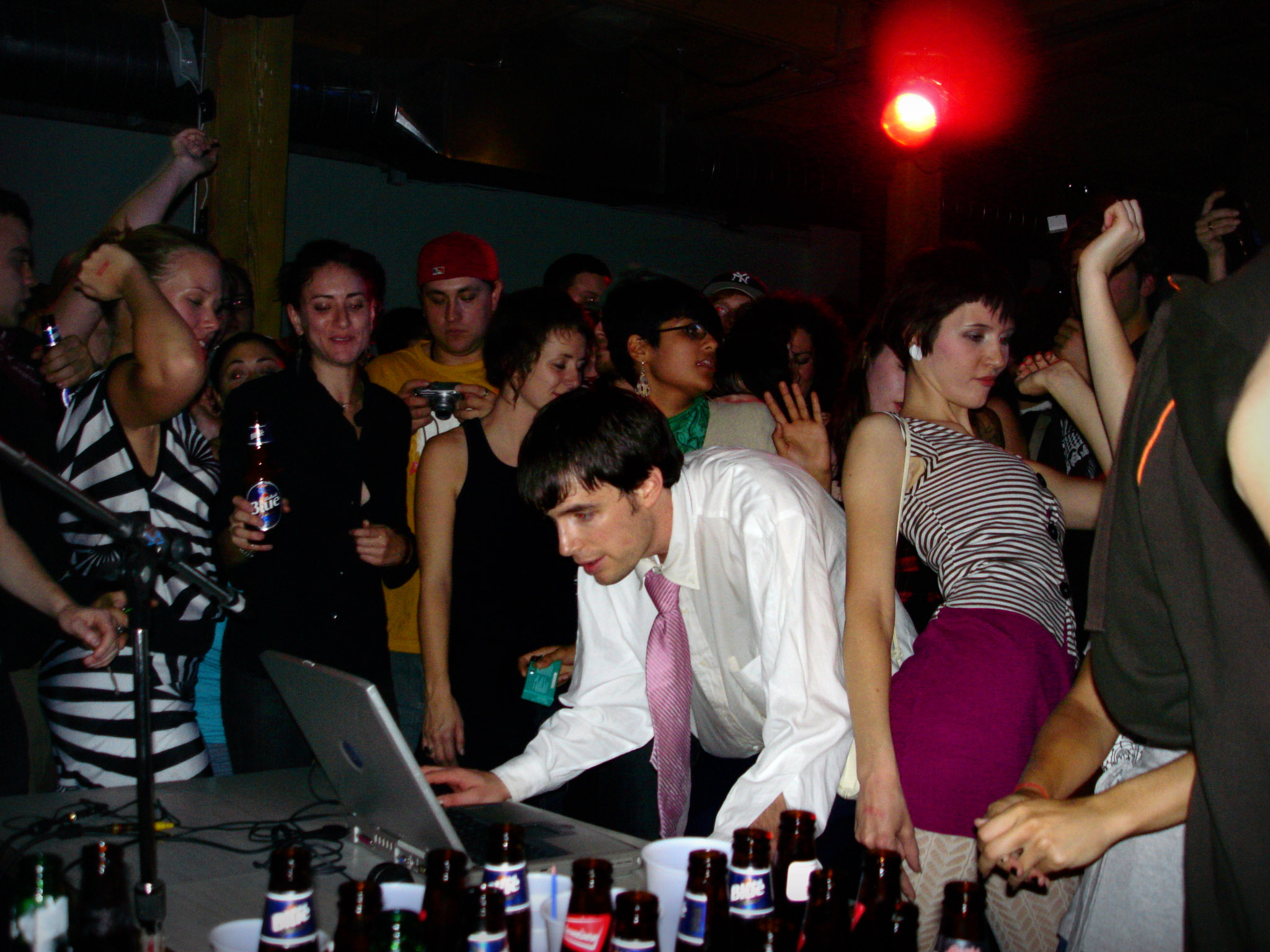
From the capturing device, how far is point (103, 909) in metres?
1.09

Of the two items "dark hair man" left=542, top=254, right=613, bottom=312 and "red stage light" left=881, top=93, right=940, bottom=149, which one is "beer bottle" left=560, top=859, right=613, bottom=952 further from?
"red stage light" left=881, top=93, right=940, bottom=149

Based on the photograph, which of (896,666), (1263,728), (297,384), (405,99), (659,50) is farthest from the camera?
(659,50)

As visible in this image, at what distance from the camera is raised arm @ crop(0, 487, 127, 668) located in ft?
5.80

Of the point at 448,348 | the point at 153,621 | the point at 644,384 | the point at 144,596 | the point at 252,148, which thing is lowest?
the point at 153,621

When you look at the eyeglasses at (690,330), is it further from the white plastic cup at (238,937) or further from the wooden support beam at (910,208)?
the wooden support beam at (910,208)

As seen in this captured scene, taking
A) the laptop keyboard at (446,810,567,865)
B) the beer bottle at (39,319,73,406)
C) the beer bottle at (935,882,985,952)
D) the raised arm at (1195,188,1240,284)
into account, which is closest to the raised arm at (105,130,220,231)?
the beer bottle at (39,319,73,406)

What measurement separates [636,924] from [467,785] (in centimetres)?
80

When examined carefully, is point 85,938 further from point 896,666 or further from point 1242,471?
point 896,666

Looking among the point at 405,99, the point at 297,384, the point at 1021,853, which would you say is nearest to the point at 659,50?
the point at 405,99

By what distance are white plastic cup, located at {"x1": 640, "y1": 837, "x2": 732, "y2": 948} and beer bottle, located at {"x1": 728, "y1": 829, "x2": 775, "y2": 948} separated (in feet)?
0.15

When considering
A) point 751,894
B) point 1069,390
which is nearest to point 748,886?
point 751,894

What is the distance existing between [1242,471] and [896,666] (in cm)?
143

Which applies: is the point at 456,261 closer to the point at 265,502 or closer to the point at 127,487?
the point at 265,502

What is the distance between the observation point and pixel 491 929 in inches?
38.7
